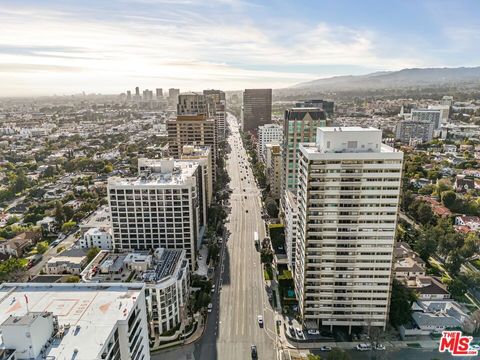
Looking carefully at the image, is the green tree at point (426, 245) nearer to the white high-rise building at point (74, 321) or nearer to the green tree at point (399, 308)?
the green tree at point (399, 308)

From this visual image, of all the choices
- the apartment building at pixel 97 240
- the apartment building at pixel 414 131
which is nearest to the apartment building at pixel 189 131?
the apartment building at pixel 97 240

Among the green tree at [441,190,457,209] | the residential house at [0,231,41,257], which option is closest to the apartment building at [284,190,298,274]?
the green tree at [441,190,457,209]

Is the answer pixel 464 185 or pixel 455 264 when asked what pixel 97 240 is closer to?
pixel 455 264

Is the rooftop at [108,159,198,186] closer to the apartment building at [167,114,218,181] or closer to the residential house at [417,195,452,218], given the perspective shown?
the apartment building at [167,114,218,181]

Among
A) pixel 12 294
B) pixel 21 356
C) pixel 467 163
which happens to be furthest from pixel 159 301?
pixel 467 163

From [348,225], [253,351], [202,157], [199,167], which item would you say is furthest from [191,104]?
[253,351]

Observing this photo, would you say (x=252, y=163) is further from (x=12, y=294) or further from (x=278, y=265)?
(x=12, y=294)
